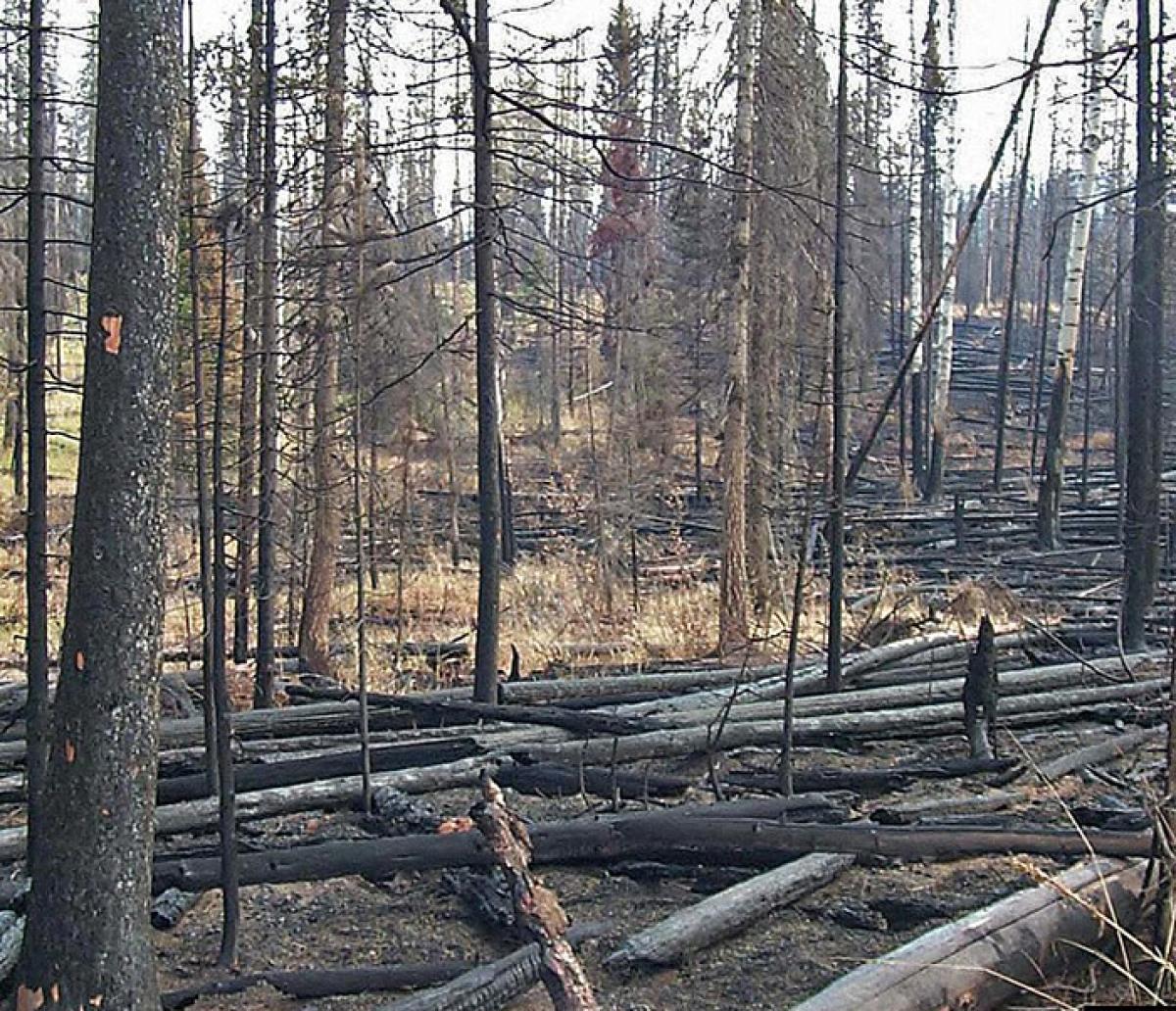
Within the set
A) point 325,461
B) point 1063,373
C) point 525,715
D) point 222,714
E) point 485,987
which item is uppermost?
point 1063,373

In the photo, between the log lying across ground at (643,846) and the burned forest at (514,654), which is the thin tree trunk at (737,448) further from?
the log lying across ground at (643,846)

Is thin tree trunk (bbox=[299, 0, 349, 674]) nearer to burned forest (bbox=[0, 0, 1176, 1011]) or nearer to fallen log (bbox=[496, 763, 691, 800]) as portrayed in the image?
burned forest (bbox=[0, 0, 1176, 1011])

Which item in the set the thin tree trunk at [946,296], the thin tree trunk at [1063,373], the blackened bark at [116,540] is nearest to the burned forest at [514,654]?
the blackened bark at [116,540]

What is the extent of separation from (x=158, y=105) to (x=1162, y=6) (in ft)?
23.0

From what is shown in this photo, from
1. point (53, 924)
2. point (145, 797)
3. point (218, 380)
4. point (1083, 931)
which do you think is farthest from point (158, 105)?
point (1083, 931)

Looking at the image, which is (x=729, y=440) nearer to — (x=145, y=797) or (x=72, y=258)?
(x=145, y=797)

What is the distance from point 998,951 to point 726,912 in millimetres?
1518

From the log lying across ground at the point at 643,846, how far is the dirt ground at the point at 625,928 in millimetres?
162

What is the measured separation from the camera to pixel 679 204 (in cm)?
1520

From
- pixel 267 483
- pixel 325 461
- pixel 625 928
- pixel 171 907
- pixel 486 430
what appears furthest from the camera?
pixel 325 461

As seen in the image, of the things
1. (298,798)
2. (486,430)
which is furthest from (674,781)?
(486,430)

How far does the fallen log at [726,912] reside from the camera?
234 inches

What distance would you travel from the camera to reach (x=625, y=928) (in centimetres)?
648

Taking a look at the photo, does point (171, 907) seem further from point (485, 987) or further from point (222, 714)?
point (485, 987)
